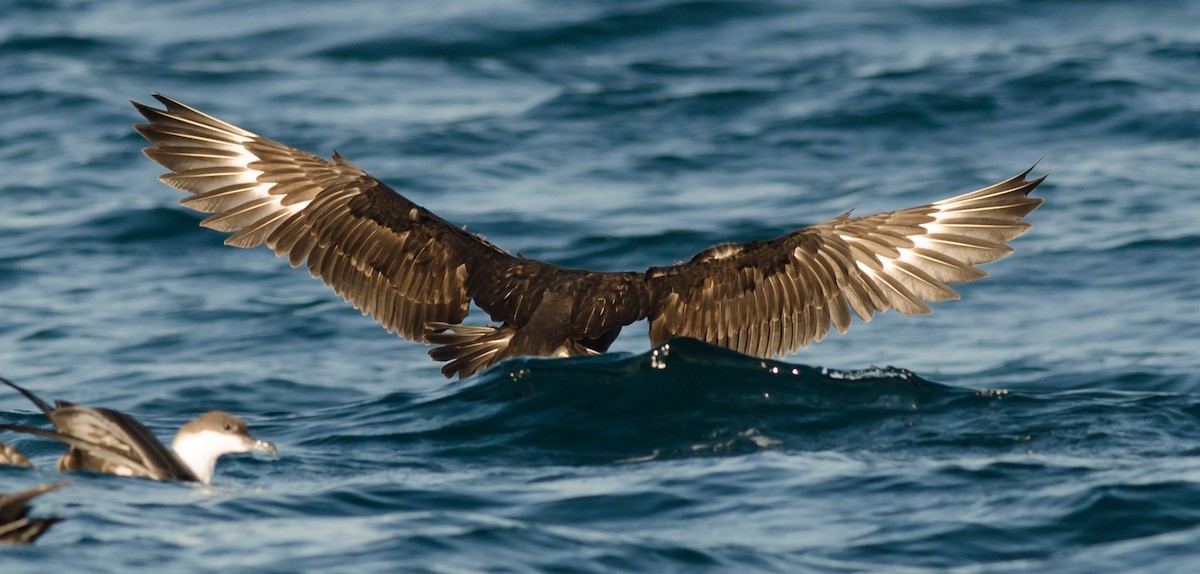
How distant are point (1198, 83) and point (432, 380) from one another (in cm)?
911

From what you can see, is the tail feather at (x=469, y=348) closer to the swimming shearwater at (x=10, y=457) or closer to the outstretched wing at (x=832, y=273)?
the outstretched wing at (x=832, y=273)

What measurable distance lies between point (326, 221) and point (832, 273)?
2556 millimetres

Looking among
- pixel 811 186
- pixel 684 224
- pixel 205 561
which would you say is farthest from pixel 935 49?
pixel 205 561

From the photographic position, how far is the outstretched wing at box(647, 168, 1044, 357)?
7.55 metres

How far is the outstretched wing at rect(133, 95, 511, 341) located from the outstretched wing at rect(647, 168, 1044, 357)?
990 mm

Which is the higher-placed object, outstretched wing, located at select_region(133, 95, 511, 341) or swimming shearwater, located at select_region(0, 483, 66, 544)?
outstretched wing, located at select_region(133, 95, 511, 341)

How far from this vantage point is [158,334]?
34.4 ft

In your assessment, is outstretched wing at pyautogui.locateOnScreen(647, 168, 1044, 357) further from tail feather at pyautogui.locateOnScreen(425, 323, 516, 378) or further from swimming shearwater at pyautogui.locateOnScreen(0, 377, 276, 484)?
swimming shearwater at pyautogui.locateOnScreen(0, 377, 276, 484)

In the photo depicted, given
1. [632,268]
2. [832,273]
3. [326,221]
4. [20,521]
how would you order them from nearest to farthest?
[20,521] < [832,273] < [326,221] < [632,268]

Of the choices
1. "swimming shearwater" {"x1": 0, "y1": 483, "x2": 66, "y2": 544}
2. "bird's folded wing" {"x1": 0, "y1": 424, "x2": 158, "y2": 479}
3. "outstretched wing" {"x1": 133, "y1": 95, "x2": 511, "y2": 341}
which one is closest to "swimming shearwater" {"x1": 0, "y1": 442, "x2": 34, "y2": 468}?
"bird's folded wing" {"x1": 0, "y1": 424, "x2": 158, "y2": 479}

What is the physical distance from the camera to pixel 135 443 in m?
5.93

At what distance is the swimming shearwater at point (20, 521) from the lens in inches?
194

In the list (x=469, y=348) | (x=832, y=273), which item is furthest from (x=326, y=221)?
(x=832, y=273)

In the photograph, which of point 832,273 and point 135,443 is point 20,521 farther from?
point 832,273
